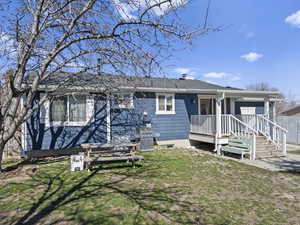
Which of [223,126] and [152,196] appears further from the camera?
[223,126]

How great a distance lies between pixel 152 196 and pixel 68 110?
596 centimetres

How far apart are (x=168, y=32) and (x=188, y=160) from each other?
5.28 metres

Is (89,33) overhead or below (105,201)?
overhead

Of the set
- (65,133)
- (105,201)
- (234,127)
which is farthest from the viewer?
(234,127)

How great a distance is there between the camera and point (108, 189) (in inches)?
176

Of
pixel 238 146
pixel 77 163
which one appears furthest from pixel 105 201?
pixel 238 146

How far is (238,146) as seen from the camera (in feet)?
28.2

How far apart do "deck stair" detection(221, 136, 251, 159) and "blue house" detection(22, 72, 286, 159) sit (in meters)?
0.18

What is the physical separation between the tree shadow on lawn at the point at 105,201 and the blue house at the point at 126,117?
287 centimetres

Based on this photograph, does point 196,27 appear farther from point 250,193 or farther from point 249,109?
point 249,109

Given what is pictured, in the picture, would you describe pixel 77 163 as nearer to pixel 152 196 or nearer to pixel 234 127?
pixel 152 196

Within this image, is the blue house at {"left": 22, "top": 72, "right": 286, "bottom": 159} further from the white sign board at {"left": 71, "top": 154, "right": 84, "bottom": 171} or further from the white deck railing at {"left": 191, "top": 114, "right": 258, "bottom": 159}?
the white sign board at {"left": 71, "top": 154, "right": 84, "bottom": 171}

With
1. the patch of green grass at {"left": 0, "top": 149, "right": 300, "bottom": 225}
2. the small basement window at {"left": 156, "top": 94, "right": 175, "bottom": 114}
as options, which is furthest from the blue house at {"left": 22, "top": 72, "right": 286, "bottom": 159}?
the patch of green grass at {"left": 0, "top": 149, "right": 300, "bottom": 225}

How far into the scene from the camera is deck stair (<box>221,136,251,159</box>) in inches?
321
